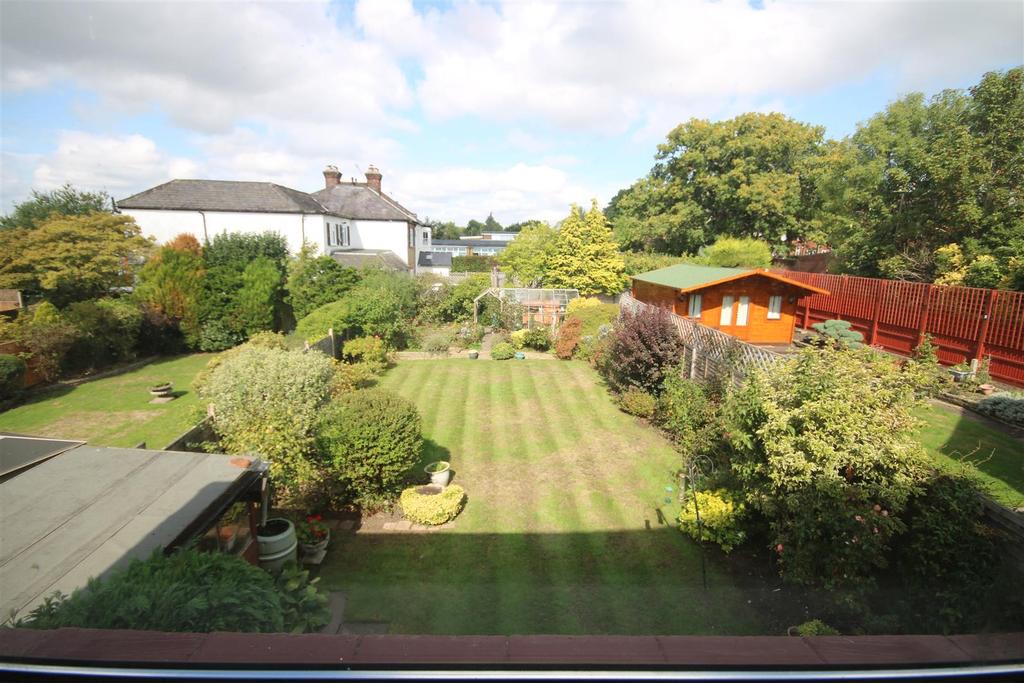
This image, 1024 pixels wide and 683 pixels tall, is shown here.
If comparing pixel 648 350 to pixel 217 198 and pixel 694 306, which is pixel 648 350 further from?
pixel 217 198

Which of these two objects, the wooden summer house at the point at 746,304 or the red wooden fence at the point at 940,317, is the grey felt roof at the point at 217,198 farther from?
the red wooden fence at the point at 940,317

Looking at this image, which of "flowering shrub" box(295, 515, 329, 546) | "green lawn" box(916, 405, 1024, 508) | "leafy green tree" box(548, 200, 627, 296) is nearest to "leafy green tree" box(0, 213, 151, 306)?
"flowering shrub" box(295, 515, 329, 546)

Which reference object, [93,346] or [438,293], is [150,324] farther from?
[438,293]

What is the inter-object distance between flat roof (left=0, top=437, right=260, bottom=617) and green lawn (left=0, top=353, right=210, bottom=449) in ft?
14.2

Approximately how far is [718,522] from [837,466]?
2083 millimetres

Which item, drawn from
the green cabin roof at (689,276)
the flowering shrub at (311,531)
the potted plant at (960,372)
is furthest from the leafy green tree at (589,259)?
the flowering shrub at (311,531)

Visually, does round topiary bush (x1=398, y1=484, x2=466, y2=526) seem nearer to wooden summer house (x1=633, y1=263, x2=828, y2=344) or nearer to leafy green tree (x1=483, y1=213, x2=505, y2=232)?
wooden summer house (x1=633, y1=263, x2=828, y2=344)

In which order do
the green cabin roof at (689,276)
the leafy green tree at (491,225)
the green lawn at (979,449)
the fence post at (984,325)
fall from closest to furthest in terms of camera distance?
the green lawn at (979,449) < the fence post at (984,325) < the green cabin roof at (689,276) < the leafy green tree at (491,225)

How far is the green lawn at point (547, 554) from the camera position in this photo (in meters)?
5.95

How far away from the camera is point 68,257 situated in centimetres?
1759

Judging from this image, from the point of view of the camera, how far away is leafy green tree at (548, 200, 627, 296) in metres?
29.3

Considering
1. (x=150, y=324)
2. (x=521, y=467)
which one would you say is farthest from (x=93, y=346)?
(x=521, y=467)

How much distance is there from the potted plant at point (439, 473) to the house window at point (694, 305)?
1244 cm

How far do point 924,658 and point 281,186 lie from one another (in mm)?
34714
